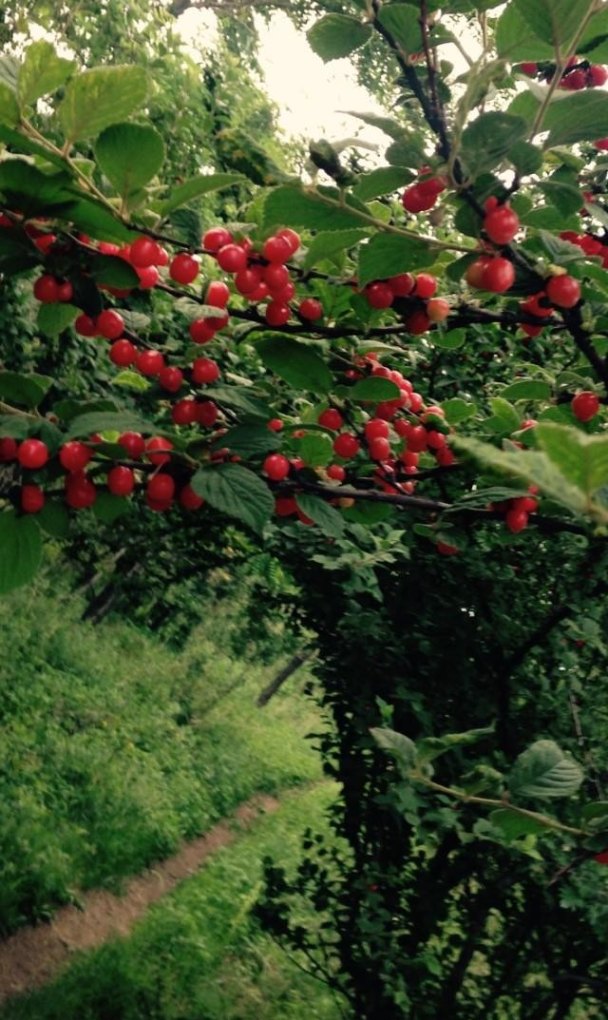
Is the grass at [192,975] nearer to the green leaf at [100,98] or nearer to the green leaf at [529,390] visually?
the green leaf at [529,390]

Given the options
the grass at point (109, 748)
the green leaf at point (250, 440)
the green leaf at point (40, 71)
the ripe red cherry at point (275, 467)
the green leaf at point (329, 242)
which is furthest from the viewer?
the grass at point (109, 748)

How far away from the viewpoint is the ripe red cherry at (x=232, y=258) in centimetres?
110

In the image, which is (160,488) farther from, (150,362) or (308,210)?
(308,210)

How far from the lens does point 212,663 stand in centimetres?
1364

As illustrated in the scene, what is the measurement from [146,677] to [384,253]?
1089 centimetres

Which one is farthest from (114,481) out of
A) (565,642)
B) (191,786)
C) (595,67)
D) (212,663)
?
(212,663)

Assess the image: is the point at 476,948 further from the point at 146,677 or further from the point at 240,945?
the point at 146,677

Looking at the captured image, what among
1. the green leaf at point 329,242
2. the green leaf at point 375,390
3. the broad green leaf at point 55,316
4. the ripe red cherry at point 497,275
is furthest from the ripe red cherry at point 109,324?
the ripe red cherry at point 497,275

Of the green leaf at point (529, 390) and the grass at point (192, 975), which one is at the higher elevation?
the green leaf at point (529, 390)

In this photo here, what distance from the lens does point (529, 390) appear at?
1454mm

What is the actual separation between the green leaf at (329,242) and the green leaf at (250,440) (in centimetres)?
23

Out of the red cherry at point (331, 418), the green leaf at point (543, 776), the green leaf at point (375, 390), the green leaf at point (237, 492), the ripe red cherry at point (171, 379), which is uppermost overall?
the green leaf at point (375, 390)

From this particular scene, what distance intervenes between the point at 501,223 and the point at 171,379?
0.53 m

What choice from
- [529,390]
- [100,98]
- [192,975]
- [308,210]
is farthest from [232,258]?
[192,975]
